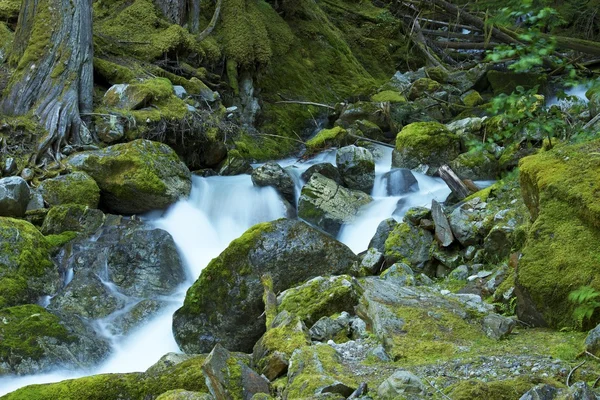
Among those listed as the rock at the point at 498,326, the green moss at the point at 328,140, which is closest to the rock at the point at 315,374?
the rock at the point at 498,326

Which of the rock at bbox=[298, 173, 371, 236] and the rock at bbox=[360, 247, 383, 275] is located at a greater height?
the rock at bbox=[360, 247, 383, 275]

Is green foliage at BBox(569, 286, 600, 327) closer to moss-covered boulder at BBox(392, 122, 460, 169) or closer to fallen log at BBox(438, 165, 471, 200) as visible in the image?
fallen log at BBox(438, 165, 471, 200)

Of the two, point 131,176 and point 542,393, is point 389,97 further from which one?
point 542,393

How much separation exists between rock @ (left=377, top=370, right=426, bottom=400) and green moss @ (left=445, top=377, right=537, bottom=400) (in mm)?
154

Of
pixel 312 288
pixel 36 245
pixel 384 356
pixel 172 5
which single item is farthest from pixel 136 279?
pixel 172 5

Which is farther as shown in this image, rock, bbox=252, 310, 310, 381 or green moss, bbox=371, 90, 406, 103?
green moss, bbox=371, 90, 406, 103

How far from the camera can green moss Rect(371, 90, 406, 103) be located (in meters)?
14.4

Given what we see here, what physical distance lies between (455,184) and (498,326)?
4899mm

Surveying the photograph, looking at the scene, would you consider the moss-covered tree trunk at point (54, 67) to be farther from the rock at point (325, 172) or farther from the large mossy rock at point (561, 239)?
the large mossy rock at point (561, 239)

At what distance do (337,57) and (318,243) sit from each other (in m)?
11.3

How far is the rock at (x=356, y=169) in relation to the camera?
10.6 meters

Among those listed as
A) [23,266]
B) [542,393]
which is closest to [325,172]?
[23,266]

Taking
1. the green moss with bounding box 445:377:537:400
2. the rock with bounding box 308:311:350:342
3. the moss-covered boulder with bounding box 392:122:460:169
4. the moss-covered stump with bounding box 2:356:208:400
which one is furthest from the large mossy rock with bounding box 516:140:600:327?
the moss-covered boulder with bounding box 392:122:460:169

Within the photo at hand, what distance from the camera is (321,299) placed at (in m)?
5.39
